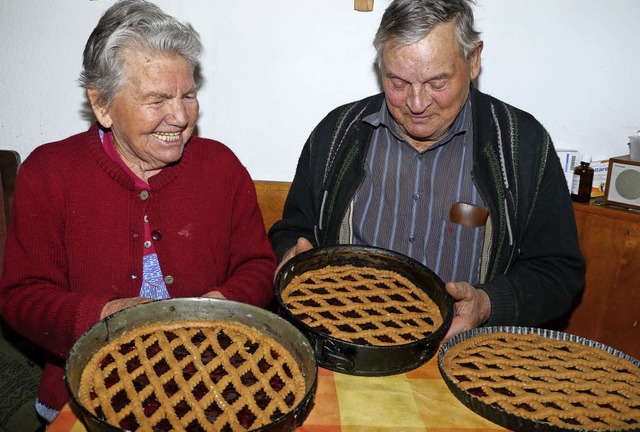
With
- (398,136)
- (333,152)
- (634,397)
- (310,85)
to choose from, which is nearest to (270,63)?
(310,85)

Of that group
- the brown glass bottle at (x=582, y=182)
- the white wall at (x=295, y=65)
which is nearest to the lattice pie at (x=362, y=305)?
the white wall at (x=295, y=65)

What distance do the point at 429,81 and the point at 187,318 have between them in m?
1.10

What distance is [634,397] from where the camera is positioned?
1437 mm

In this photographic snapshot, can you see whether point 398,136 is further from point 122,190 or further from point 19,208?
point 19,208

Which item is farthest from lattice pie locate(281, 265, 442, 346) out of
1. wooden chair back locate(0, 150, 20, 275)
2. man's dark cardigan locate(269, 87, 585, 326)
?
wooden chair back locate(0, 150, 20, 275)

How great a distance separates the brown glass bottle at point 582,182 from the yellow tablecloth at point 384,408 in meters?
1.59

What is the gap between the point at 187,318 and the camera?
1.56 m

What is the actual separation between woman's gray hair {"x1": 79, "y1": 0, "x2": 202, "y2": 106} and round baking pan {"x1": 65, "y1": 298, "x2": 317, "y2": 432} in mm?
678

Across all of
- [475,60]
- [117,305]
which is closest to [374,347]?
[117,305]

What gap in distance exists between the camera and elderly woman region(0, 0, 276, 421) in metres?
1.72

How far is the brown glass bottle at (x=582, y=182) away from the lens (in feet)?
8.82

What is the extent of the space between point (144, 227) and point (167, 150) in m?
0.26

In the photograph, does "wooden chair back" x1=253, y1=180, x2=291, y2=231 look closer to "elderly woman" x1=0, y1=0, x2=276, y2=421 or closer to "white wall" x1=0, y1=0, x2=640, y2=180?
"white wall" x1=0, y1=0, x2=640, y2=180

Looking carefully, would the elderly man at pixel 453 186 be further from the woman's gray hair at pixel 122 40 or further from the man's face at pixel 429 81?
the woman's gray hair at pixel 122 40
